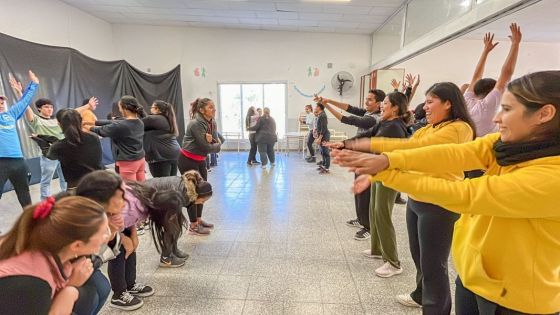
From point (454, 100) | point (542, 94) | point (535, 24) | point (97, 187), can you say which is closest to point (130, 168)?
point (97, 187)

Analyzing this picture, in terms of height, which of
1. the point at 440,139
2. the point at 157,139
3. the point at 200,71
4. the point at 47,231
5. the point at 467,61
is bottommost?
the point at 47,231

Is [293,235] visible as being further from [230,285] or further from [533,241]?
[533,241]

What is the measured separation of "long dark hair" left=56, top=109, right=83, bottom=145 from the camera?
226 cm

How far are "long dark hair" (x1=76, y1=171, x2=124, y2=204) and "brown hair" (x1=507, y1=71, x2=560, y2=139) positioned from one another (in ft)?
5.28

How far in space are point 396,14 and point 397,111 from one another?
4.82 meters

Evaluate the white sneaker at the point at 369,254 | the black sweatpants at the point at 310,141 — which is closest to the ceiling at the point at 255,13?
the black sweatpants at the point at 310,141

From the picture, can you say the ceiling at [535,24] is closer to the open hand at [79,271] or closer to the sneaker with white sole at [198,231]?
the sneaker with white sole at [198,231]

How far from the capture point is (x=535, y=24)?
5477 millimetres

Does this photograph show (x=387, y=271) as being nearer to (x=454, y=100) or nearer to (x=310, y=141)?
(x=454, y=100)

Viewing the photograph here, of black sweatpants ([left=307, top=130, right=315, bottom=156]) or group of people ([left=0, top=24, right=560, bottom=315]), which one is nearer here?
group of people ([left=0, top=24, right=560, bottom=315])

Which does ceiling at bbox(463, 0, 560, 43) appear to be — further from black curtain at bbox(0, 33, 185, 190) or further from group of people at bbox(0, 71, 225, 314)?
black curtain at bbox(0, 33, 185, 190)

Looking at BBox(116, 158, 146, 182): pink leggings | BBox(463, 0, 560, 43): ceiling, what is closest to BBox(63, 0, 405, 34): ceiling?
BBox(463, 0, 560, 43): ceiling

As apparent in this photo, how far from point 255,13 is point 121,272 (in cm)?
591

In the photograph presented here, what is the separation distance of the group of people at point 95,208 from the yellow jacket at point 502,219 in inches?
43.7
